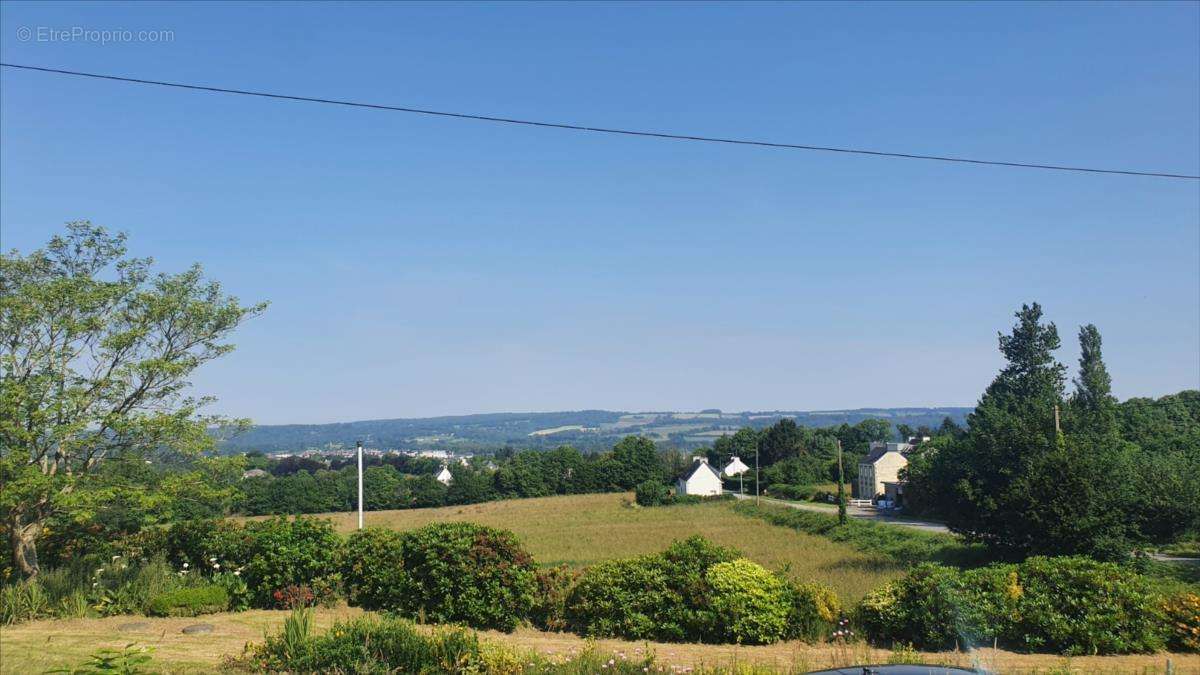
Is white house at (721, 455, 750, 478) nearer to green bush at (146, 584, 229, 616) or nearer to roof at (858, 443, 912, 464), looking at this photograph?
roof at (858, 443, 912, 464)

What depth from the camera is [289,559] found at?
12.0m

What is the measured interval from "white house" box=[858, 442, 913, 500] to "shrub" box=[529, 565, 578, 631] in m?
62.8

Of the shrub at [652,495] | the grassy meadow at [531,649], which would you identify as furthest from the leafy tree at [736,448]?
the grassy meadow at [531,649]

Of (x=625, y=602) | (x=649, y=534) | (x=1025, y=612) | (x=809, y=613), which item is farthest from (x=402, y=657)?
(x=649, y=534)

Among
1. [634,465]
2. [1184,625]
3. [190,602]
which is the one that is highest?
[190,602]

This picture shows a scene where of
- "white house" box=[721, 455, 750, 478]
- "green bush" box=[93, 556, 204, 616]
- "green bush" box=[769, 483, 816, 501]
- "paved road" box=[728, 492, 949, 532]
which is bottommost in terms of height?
"white house" box=[721, 455, 750, 478]

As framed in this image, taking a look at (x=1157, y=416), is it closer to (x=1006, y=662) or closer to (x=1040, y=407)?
(x=1040, y=407)

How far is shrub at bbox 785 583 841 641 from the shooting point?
10.1 m

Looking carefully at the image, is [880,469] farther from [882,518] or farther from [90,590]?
[90,590]

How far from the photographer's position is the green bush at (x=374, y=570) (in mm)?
11617

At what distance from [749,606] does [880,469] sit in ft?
217

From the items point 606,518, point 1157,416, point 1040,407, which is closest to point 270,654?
point 1040,407

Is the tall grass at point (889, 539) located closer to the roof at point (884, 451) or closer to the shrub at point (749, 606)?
the shrub at point (749, 606)

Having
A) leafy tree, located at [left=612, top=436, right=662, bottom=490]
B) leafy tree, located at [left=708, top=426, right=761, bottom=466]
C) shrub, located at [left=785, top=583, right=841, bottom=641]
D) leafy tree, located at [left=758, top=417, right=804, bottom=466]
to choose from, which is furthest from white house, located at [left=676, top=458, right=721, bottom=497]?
shrub, located at [left=785, top=583, right=841, bottom=641]
